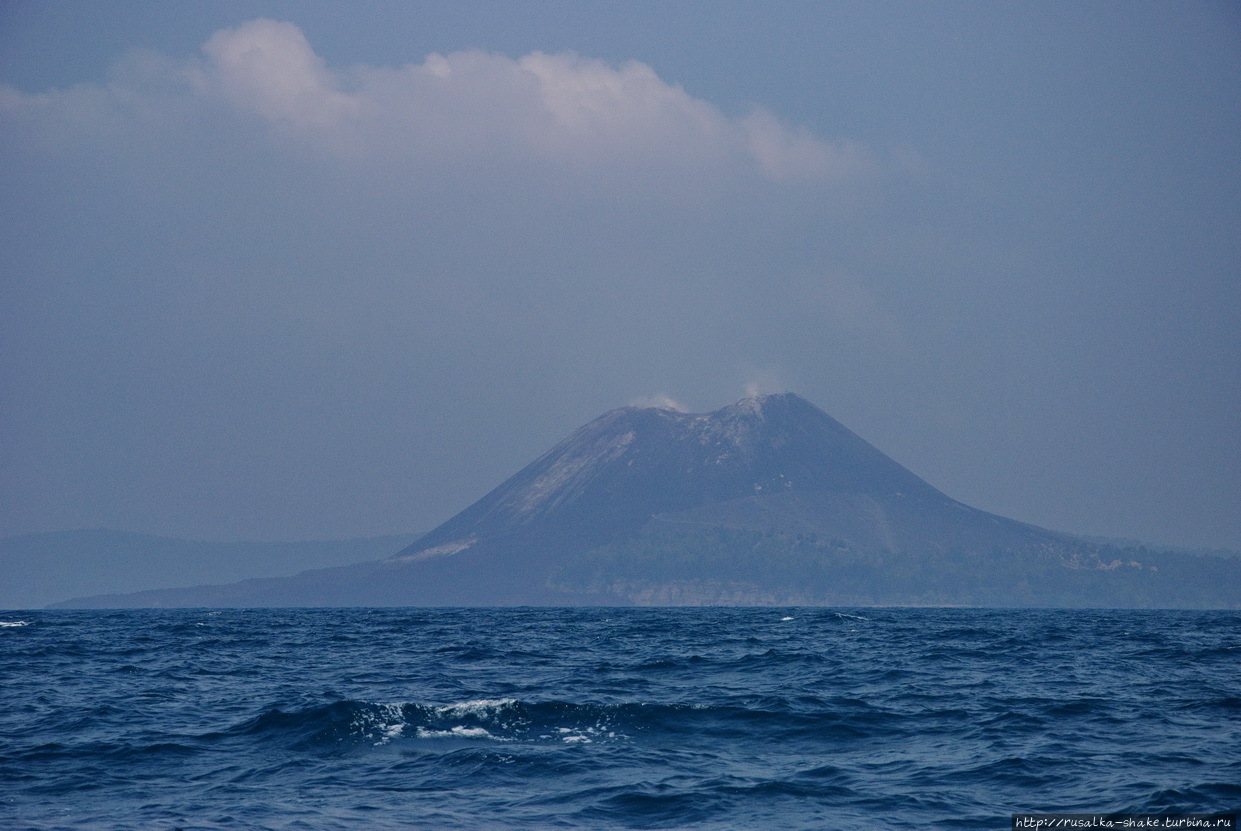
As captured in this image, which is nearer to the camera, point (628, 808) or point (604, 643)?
point (628, 808)

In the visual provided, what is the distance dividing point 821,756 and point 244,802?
1259cm

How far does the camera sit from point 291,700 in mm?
31922

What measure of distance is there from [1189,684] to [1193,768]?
14.0 m

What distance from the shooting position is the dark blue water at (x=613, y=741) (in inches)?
817

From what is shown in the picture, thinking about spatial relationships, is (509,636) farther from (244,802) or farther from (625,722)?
(244,802)

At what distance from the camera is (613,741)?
87.5 feet

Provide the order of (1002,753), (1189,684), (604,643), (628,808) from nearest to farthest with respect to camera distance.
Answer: (628,808), (1002,753), (1189,684), (604,643)

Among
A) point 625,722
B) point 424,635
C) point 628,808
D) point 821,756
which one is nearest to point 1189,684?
point 821,756

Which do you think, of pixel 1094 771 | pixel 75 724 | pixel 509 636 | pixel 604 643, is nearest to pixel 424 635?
pixel 509 636

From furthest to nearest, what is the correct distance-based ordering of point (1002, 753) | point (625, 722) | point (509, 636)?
point (509, 636), point (625, 722), point (1002, 753)

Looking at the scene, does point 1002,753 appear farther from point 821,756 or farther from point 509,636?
point 509,636

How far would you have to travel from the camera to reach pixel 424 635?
63.8 m

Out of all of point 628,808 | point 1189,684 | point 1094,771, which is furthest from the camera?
point 1189,684

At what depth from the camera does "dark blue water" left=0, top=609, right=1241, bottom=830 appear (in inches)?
817
